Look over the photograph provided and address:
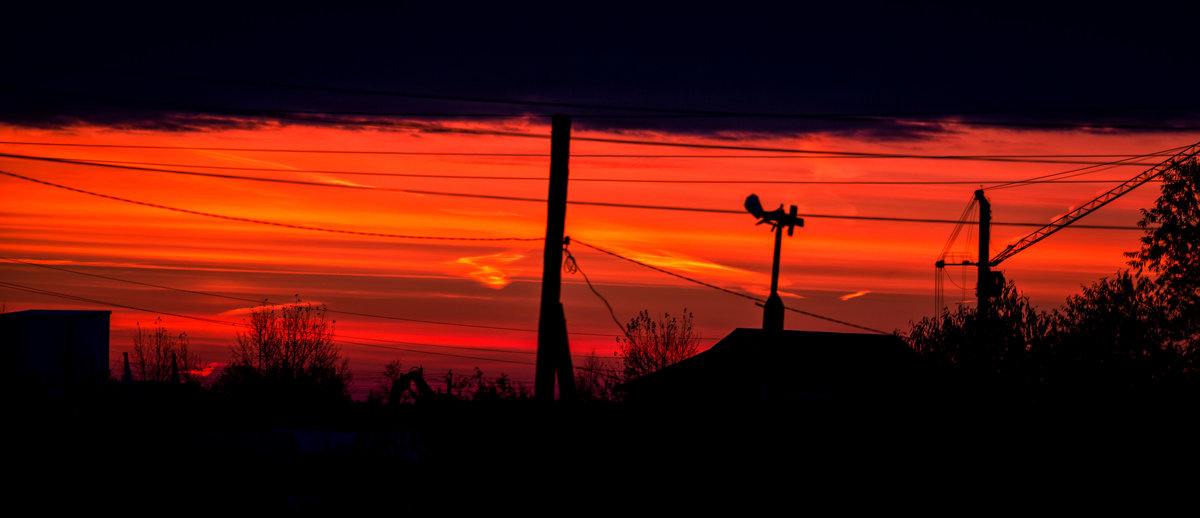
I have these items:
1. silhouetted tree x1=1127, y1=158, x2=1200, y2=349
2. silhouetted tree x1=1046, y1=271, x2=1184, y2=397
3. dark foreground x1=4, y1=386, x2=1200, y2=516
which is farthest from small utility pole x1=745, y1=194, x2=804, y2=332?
silhouetted tree x1=1127, y1=158, x2=1200, y2=349

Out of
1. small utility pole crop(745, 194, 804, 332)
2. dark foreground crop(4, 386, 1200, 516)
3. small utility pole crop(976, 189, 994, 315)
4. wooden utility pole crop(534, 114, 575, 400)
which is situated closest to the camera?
dark foreground crop(4, 386, 1200, 516)

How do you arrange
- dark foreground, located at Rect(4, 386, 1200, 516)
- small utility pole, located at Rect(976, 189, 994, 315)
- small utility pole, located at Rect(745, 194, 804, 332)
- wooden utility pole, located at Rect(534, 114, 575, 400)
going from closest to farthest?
dark foreground, located at Rect(4, 386, 1200, 516) < wooden utility pole, located at Rect(534, 114, 575, 400) < small utility pole, located at Rect(745, 194, 804, 332) < small utility pole, located at Rect(976, 189, 994, 315)

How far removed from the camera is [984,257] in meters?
34.3

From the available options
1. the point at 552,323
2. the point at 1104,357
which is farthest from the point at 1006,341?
the point at 552,323

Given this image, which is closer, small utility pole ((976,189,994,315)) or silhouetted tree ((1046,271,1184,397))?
silhouetted tree ((1046,271,1184,397))

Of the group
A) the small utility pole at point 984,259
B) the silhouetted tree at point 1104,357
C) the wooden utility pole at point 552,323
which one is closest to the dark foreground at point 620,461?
the wooden utility pole at point 552,323

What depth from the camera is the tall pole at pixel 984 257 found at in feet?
110

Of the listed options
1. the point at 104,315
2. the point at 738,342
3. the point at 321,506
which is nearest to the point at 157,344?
the point at 104,315

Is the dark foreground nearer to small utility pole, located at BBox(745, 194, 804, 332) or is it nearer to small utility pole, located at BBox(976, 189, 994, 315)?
small utility pole, located at BBox(745, 194, 804, 332)

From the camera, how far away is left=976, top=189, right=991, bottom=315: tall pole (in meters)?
33.4

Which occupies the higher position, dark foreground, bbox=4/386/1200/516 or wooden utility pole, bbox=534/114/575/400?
wooden utility pole, bbox=534/114/575/400

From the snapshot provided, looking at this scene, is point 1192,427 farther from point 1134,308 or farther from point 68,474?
point 1134,308

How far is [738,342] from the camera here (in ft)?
140

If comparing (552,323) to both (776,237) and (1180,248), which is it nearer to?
(776,237)
